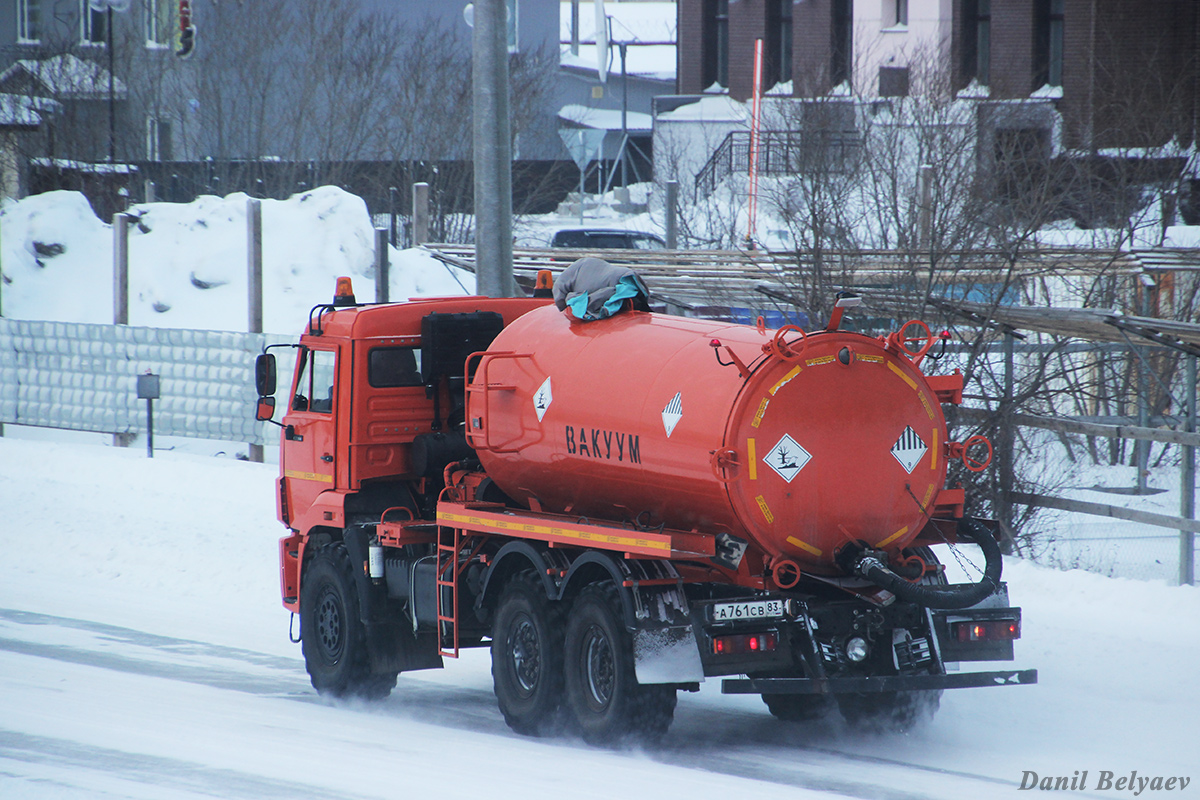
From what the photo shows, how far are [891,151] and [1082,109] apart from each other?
13.1 metres

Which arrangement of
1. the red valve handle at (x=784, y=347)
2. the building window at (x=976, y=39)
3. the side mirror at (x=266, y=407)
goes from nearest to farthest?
the red valve handle at (x=784, y=347), the side mirror at (x=266, y=407), the building window at (x=976, y=39)

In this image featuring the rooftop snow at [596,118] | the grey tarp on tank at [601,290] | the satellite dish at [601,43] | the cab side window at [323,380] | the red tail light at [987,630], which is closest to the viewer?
the red tail light at [987,630]

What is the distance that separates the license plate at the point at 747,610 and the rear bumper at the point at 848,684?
319 millimetres

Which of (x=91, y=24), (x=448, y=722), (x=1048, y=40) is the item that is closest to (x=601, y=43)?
(x=91, y=24)

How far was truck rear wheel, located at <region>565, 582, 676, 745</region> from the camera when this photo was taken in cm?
759

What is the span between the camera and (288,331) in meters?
21.1

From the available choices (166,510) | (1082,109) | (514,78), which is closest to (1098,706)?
(166,510)

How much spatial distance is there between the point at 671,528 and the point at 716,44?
39807 millimetres

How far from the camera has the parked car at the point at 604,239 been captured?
30422 mm

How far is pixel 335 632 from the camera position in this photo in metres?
9.94

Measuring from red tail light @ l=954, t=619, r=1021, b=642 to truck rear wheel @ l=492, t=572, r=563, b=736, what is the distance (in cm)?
224

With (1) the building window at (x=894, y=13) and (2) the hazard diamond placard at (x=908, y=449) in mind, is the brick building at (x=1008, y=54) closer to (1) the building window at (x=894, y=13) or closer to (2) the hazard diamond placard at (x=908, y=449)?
(1) the building window at (x=894, y=13)

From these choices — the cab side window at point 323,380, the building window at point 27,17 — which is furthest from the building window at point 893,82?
the building window at point 27,17

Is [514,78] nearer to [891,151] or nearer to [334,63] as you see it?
[334,63]
